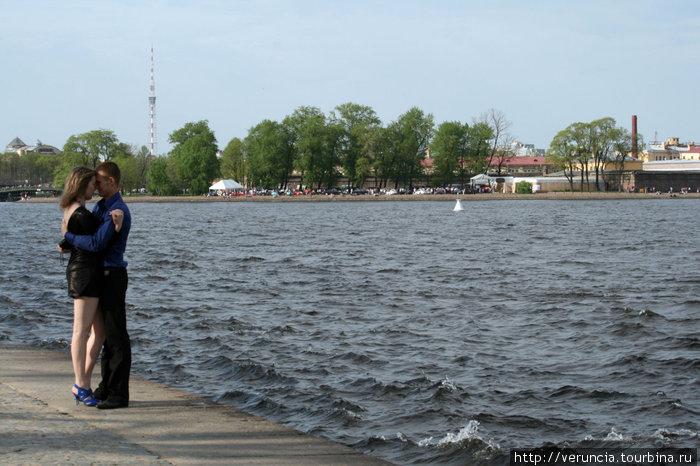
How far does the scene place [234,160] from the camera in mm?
150750

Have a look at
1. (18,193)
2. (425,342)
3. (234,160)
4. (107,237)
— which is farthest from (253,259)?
(18,193)

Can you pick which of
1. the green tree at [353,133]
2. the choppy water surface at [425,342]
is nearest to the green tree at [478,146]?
the green tree at [353,133]

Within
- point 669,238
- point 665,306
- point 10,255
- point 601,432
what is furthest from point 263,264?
point 669,238

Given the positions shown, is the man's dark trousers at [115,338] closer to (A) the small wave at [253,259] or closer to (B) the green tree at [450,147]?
(A) the small wave at [253,259]

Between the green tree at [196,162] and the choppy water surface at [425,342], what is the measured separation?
4235 inches

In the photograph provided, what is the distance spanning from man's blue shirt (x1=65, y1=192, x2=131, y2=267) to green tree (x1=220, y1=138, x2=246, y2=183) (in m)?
143

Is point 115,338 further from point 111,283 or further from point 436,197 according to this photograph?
point 436,197

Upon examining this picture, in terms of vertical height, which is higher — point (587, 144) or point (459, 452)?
point (587, 144)

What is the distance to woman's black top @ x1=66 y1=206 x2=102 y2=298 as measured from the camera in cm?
730

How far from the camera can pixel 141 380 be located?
381 inches

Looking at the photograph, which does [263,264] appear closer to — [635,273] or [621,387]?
[635,273]

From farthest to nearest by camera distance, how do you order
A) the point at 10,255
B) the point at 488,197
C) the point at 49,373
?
the point at 488,197 → the point at 10,255 → the point at 49,373

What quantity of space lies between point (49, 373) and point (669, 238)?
125 feet

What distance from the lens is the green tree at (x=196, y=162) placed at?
135m
